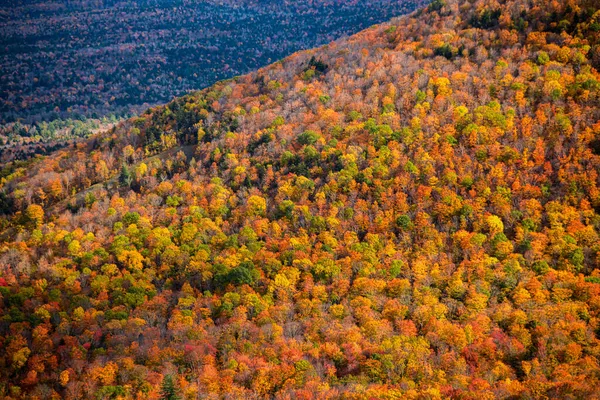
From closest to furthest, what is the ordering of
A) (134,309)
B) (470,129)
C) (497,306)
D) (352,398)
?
(352,398)
(497,306)
(134,309)
(470,129)

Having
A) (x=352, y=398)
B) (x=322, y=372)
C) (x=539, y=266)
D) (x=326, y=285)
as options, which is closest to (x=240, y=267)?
(x=326, y=285)

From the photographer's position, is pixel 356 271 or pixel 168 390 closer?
pixel 168 390

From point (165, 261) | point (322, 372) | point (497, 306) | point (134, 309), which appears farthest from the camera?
point (165, 261)

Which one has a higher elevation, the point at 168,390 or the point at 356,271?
the point at 168,390

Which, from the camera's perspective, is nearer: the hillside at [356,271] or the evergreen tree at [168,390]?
the evergreen tree at [168,390]

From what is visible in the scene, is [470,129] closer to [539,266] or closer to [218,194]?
[539,266]

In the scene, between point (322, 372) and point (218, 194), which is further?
point (218, 194)

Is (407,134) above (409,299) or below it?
above

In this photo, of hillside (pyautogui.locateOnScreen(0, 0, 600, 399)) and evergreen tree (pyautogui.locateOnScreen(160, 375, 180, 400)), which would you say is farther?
hillside (pyautogui.locateOnScreen(0, 0, 600, 399))
